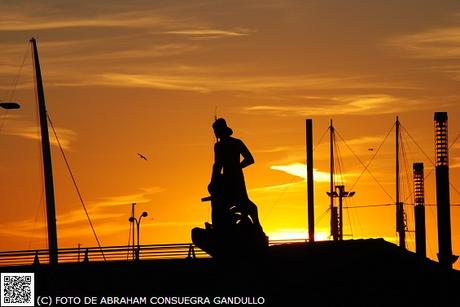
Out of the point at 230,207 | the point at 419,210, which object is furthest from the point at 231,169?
the point at 419,210

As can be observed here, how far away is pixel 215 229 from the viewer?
3656 cm

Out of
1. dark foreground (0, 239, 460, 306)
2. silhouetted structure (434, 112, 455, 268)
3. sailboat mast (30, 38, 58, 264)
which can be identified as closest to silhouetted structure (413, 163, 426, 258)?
silhouetted structure (434, 112, 455, 268)

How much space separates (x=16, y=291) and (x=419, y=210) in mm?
36553

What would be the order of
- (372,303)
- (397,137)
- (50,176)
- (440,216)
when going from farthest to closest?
(397,137) → (440,216) → (50,176) → (372,303)

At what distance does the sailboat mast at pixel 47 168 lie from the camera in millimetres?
51188

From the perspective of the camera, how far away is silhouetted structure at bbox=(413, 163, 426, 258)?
65500 millimetres

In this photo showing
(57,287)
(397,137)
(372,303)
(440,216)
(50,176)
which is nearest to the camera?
(372,303)

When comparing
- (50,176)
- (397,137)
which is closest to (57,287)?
(50,176)

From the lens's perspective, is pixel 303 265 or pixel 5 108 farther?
pixel 5 108

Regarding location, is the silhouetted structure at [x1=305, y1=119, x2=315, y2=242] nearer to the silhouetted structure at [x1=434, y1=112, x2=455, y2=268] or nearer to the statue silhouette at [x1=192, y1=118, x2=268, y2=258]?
the silhouetted structure at [x1=434, y1=112, x2=455, y2=268]

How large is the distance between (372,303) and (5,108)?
88.2 ft

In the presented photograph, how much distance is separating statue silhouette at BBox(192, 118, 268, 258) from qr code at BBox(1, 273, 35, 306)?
16.5ft

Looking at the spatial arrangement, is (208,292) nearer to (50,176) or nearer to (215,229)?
(215,229)

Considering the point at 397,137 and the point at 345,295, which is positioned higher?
the point at 397,137
